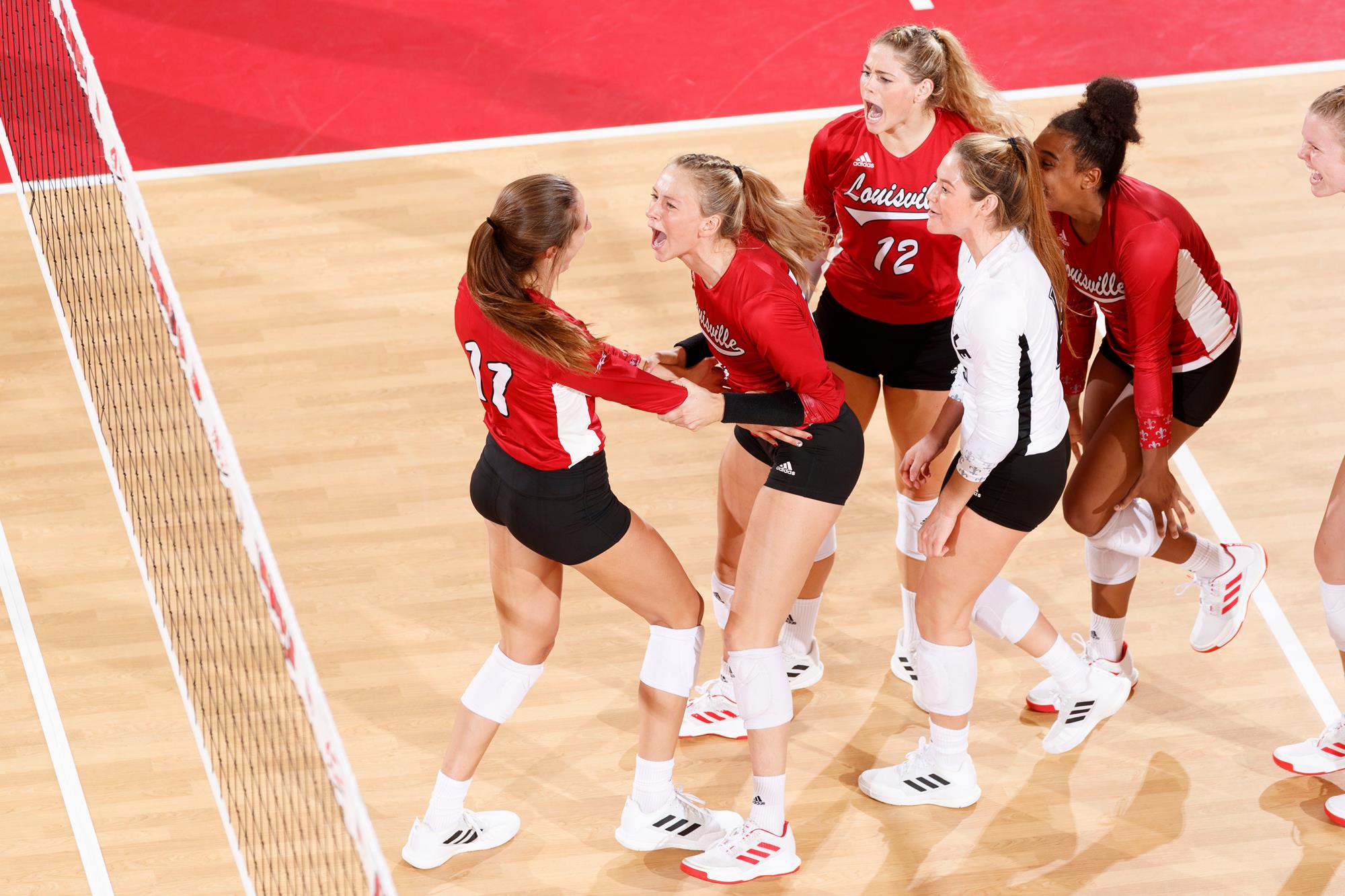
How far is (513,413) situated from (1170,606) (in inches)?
107

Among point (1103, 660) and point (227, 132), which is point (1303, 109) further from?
point (227, 132)

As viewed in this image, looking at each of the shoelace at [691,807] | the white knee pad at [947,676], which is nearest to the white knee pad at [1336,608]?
the white knee pad at [947,676]

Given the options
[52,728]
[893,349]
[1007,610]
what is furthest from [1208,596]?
[52,728]

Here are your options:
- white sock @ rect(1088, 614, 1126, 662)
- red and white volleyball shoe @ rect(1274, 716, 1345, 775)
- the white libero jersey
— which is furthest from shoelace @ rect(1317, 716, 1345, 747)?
the white libero jersey

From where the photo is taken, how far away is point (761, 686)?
15.1ft

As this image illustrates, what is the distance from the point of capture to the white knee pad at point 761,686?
15.1 ft

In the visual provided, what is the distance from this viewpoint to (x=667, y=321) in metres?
7.00

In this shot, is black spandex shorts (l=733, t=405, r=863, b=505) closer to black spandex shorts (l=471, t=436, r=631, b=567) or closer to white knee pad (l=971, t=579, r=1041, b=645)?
black spandex shorts (l=471, t=436, r=631, b=567)

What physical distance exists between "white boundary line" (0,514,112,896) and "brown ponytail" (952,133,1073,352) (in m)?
3.22

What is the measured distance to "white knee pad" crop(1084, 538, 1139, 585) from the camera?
5148 mm

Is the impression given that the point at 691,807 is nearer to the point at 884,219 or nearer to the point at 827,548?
the point at 827,548

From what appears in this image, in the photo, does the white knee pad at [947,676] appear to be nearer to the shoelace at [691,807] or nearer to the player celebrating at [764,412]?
the player celebrating at [764,412]

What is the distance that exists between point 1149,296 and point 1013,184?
61 centimetres

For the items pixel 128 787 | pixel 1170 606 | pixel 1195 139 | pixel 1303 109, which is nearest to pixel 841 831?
pixel 1170 606
